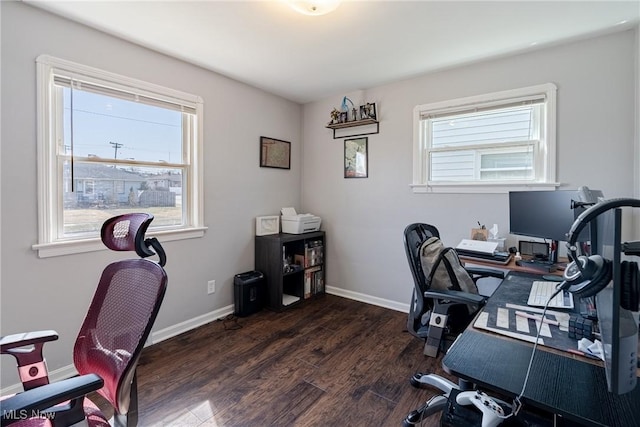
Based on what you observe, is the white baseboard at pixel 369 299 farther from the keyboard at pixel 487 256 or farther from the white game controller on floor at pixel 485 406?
the white game controller on floor at pixel 485 406

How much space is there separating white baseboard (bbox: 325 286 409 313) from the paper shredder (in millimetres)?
952

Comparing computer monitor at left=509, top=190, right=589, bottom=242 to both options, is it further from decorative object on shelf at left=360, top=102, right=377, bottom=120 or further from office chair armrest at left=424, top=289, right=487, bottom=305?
decorative object on shelf at left=360, top=102, right=377, bottom=120

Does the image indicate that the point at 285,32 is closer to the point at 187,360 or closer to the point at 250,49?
the point at 250,49

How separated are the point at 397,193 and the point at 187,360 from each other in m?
2.48

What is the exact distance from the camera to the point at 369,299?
3.51 metres

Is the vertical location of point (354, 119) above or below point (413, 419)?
above

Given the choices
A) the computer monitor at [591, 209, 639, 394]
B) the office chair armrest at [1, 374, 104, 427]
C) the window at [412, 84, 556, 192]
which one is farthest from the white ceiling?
the office chair armrest at [1, 374, 104, 427]

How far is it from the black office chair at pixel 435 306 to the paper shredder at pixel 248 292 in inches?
72.1

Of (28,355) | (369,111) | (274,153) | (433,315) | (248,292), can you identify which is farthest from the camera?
(274,153)

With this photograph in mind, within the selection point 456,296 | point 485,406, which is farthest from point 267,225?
point 485,406

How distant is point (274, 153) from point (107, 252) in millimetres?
1999

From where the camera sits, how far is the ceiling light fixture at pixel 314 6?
177cm

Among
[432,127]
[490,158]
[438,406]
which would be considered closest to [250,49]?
[432,127]

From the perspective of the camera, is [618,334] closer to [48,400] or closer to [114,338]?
[48,400]
